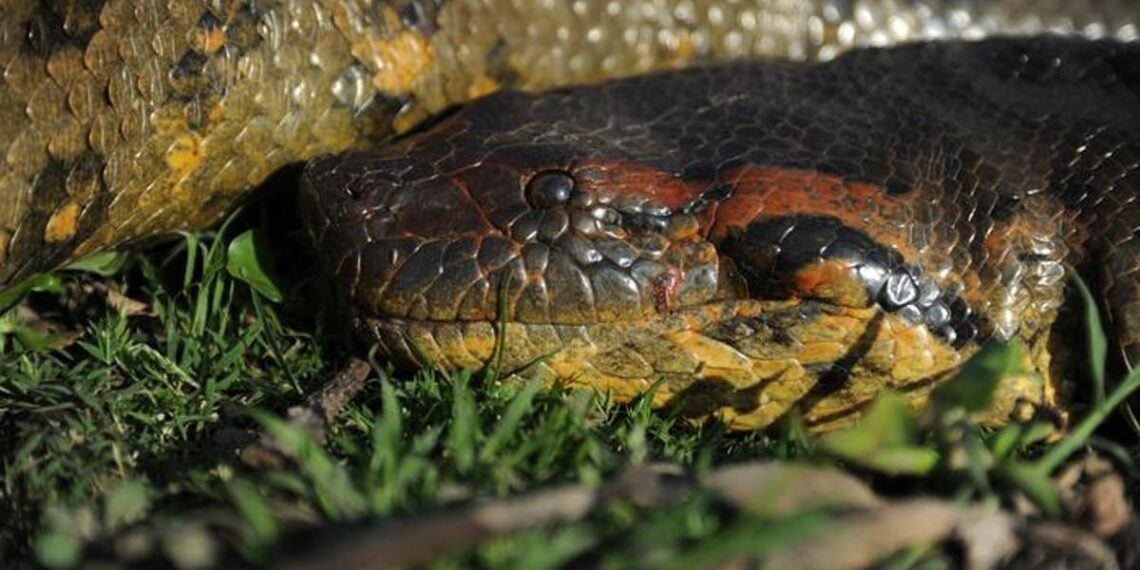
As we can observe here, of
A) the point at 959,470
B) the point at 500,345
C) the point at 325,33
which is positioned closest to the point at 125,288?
the point at 325,33

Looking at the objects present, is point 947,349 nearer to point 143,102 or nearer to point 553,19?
point 553,19

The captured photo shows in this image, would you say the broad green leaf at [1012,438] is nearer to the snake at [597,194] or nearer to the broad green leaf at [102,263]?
the snake at [597,194]

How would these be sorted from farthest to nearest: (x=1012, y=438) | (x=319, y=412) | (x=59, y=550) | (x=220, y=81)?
(x=220, y=81) < (x=319, y=412) < (x=1012, y=438) < (x=59, y=550)

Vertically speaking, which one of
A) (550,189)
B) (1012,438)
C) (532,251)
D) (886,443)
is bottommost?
(1012,438)

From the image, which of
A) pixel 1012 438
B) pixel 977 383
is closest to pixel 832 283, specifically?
pixel 1012 438

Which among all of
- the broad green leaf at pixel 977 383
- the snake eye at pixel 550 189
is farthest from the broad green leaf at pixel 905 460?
the snake eye at pixel 550 189

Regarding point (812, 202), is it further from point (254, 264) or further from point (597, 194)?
point (254, 264)

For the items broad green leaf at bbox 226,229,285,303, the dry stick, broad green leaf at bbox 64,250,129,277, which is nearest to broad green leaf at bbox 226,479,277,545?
the dry stick

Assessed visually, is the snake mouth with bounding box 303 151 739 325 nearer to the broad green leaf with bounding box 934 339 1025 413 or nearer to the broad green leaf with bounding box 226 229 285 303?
the broad green leaf with bounding box 226 229 285 303
